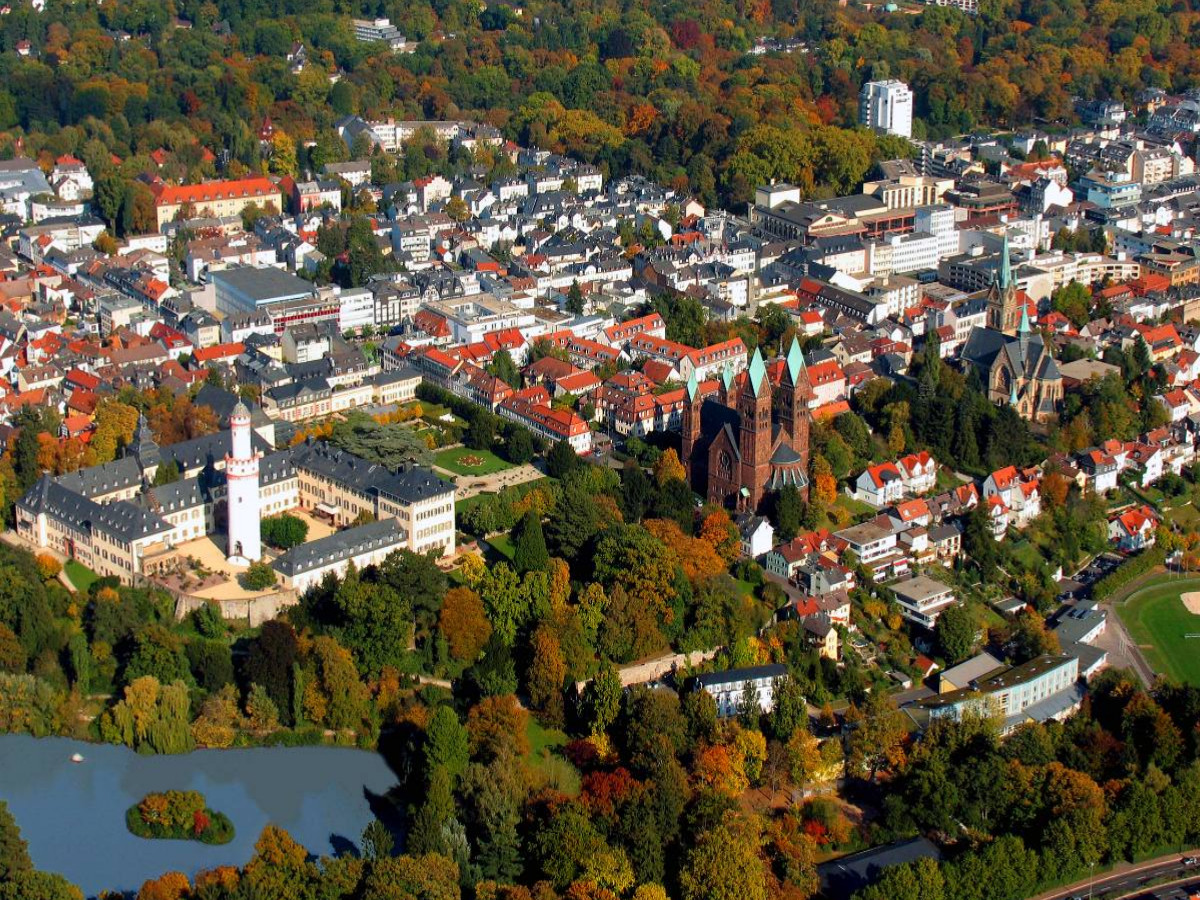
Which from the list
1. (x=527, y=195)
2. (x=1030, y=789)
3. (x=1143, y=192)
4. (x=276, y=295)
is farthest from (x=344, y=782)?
(x=1143, y=192)

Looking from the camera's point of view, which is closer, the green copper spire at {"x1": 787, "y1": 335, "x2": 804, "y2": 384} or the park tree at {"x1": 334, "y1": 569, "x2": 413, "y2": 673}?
the park tree at {"x1": 334, "y1": 569, "x2": 413, "y2": 673}

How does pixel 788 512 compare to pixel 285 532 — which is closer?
pixel 285 532

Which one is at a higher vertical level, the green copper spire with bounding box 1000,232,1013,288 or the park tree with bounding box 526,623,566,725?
the green copper spire with bounding box 1000,232,1013,288

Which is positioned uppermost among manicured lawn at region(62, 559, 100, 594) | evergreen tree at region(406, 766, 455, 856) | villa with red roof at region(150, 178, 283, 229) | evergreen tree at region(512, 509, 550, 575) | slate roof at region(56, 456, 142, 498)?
villa with red roof at region(150, 178, 283, 229)

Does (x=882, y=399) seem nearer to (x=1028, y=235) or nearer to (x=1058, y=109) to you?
(x=1028, y=235)

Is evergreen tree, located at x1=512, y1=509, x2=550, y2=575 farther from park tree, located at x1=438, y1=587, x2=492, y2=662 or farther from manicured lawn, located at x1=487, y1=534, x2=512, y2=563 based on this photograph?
park tree, located at x1=438, y1=587, x2=492, y2=662

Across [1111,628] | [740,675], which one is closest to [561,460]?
[740,675]

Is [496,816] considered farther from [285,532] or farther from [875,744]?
[285,532]

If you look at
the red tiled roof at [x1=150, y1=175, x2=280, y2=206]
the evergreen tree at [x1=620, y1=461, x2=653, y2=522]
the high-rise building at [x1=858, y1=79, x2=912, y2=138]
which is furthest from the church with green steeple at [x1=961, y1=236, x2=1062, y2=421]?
the high-rise building at [x1=858, y1=79, x2=912, y2=138]
